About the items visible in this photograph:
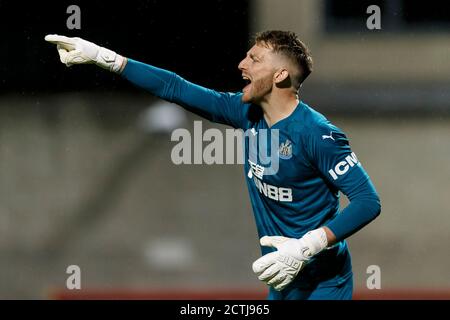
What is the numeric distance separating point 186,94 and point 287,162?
57 centimetres

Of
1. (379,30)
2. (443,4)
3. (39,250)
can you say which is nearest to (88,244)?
(39,250)

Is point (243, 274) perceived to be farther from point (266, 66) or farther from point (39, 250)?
point (266, 66)

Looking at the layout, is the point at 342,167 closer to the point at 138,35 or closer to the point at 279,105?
the point at 279,105

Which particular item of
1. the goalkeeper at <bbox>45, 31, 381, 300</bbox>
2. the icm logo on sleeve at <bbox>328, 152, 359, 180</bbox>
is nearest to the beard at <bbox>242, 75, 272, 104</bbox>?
the goalkeeper at <bbox>45, 31, 381, 300</bbox>

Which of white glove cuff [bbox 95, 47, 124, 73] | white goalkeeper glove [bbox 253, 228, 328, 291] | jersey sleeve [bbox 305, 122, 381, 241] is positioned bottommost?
white goalkeeper glove [bbox 253, 228, 328, 291]

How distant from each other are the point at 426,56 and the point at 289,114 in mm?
4530

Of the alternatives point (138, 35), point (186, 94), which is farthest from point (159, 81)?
point (138, 35)

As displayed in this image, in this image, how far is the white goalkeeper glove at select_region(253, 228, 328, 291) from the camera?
3.97 meters

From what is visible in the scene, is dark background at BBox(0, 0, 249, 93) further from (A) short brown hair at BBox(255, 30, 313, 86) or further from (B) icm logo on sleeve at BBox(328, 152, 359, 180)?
(B) icm logo on sleeve at BBox(328, 152, 359, 180)

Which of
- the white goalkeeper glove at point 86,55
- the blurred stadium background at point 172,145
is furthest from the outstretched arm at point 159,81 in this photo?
the blurred stadium background at point 172,145

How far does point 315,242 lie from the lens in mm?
3969

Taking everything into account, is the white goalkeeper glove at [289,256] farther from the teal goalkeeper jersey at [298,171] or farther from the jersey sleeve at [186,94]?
the jersey sleeve at [186,94]

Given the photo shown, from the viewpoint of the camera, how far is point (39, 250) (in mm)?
8672

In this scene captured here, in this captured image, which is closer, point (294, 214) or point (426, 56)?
point (294, 214)
